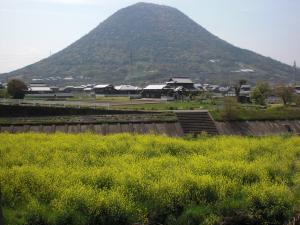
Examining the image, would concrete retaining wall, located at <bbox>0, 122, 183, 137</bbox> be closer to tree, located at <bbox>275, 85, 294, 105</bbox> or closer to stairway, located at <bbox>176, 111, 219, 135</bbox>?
stairway, located at <bbox>176, 111, 219, 135</bbox>

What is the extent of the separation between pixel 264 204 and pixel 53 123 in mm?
21702

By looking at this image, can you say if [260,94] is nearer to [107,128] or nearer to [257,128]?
[257,128]

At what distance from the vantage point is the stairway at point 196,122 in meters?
35.1

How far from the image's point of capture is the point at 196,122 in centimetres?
3662

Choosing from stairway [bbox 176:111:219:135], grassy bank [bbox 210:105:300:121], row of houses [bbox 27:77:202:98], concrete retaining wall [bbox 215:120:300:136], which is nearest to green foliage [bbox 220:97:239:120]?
grassy bank [bbox 210:105:300:121]

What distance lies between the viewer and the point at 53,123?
34312 mm

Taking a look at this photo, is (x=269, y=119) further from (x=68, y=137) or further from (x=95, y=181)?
(x=95, y=181)

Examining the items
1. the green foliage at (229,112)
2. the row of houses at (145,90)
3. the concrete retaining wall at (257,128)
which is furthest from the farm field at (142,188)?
the row of houses at (145,90)

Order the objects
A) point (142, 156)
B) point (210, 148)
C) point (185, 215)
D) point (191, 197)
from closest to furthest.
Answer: point (185, 215) → point (191, 197) → point (142, 156) → point (210, 148)

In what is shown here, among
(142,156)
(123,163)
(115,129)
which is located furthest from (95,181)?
(115,129)

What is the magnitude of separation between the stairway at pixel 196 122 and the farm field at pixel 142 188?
39.1 feet

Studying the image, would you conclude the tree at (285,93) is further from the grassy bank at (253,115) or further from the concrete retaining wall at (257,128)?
the concrete retaining wall at (257,128)

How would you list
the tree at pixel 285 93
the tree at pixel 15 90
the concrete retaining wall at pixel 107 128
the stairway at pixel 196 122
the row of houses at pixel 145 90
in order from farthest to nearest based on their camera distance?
the row of houses at pixel 145 90, the tree at pixel 15 90, the tree at pixel 285 93, the stairway at pixel 196 122, the concrete retaining wall at pixel 107 128

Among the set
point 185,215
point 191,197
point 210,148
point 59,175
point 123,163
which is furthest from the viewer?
point 210,148
